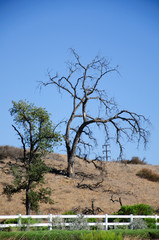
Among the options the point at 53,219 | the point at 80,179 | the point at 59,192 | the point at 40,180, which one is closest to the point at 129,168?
the point at 80,179

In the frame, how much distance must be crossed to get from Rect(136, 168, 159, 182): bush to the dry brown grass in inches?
34.5

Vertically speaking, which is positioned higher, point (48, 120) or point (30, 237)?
point (48, 120)

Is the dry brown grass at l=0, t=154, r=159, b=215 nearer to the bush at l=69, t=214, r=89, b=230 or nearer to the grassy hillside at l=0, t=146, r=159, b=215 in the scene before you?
the grassy hillside at l=0, t=146, r=159, b=215

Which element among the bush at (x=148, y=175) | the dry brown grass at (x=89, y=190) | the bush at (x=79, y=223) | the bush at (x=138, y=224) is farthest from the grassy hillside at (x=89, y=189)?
the bush at (x=79, y=223)

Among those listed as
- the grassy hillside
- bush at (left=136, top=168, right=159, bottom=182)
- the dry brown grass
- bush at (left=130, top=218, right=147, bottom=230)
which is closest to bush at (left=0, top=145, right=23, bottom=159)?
the grassy hillside

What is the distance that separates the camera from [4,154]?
3841cm

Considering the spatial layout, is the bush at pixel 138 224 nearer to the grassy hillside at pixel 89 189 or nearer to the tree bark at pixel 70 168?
the grassy hillside at pixel 89 189

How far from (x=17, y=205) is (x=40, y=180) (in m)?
5.79

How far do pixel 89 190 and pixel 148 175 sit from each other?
1213 centimetres

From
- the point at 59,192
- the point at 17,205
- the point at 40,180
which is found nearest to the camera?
the point at 40,180

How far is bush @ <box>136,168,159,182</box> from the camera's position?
4181 cm

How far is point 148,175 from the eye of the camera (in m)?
42.1

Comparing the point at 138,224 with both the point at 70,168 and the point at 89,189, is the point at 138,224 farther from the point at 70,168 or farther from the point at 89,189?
the point at 70,168

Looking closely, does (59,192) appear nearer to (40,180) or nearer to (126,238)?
(40,180)
